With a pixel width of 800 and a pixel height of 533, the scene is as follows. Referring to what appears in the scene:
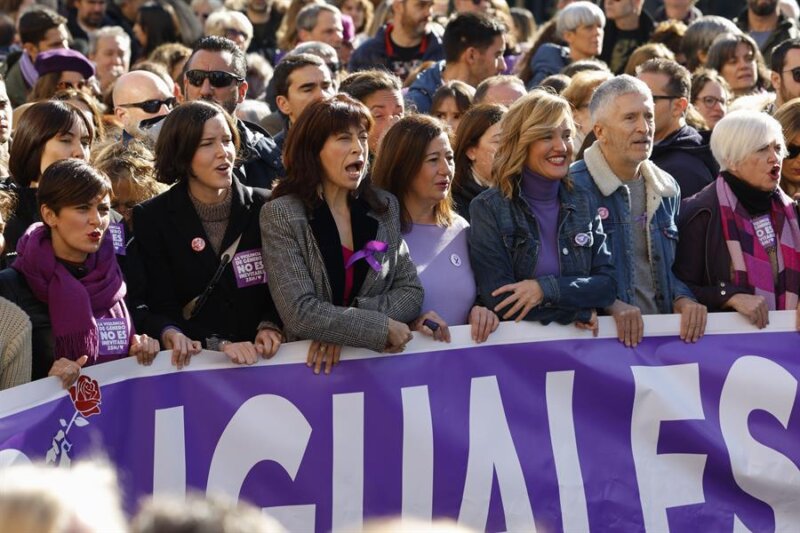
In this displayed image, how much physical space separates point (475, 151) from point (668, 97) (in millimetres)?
1369

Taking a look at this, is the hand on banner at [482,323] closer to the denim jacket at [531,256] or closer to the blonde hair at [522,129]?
the denim jacket at [531,256]

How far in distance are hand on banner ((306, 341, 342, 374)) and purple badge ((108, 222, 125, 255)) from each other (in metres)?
0.83

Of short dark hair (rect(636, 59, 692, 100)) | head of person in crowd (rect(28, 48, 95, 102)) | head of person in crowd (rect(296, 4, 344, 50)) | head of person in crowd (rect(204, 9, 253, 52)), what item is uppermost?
short dark hair (rect(636, 59, 692, 100))

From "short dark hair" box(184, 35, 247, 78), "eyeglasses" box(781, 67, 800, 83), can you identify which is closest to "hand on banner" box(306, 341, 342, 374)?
"short dark hair" box(184, 35, 247, 78)

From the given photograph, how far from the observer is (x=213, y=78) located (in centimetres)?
769

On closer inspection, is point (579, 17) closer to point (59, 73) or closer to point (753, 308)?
point (59, 73)

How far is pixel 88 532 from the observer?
7.79ft

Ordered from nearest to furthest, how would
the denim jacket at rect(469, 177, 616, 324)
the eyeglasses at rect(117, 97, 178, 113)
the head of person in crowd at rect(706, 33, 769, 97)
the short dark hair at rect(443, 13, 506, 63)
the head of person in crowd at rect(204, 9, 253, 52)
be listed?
1. the denim jacket at rect(469, 177, 616, 324)
2. the eyeglasses at rect(117, 97, 178, 113)
3. the short dark hair at rect(443, 13, 506, 63)
4. the head of person in crowd at rect(706, 33, 769, 97)
5. the head of person in crowd at rect(204, 9, 253, 52)

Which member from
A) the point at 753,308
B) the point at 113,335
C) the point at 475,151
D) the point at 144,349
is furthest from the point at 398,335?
the point at 753,308

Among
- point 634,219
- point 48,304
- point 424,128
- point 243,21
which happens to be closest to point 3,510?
point 48,304

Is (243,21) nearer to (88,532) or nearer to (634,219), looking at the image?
(634,219)

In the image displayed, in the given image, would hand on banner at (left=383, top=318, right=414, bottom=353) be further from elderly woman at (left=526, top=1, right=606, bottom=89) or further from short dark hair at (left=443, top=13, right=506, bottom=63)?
elderly woman at (left=526, top=1, right=606, bottom=89)

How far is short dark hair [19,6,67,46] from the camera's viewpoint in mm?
10055

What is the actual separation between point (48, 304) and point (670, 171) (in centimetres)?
328
